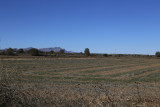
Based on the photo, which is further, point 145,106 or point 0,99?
point 145,106

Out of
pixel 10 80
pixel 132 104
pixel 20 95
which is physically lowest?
pixel 132 104

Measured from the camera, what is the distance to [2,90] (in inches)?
252

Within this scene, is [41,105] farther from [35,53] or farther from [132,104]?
[35,53]

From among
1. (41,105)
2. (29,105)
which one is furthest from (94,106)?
(29,105)

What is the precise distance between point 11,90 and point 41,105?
1.29 m

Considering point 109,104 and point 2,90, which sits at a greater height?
point 2,90

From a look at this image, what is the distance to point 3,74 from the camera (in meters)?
6.86

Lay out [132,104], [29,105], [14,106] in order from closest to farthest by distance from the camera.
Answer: [14,106] < [29,105] < [132,104]

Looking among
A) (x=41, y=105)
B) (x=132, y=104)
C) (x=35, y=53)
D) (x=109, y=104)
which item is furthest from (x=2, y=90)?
(x=35, y=53)

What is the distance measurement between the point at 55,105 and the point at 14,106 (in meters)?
1.57

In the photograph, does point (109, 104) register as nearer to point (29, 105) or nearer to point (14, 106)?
point (29, 105)

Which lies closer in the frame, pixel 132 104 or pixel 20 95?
pixel 20 95

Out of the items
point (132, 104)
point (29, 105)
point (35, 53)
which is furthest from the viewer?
point (35, 53)

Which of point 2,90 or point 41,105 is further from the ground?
point 2,90
